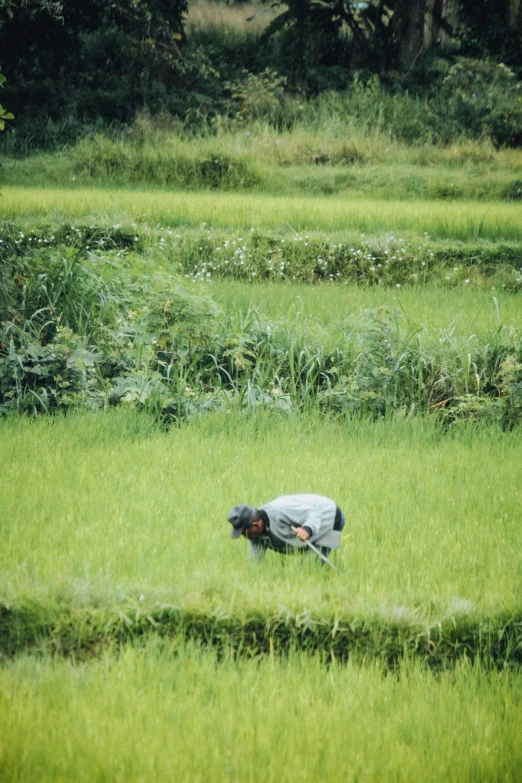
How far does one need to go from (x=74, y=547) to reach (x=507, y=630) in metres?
1.62

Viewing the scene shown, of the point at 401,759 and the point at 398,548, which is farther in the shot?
the point at 398,548

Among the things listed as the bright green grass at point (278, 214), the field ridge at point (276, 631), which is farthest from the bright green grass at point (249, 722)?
the bright green grass at point (278, 214)

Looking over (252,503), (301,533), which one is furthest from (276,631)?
(252,503)

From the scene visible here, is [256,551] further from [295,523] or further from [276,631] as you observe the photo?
[276,631]

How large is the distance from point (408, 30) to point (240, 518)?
15637 mm

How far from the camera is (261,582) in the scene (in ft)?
Result: 9.61

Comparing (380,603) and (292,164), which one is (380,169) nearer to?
(292,164)

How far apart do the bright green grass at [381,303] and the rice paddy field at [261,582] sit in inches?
9.3

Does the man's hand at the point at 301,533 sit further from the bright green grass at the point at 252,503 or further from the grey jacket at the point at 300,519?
the bright green grass at the point at 252,503

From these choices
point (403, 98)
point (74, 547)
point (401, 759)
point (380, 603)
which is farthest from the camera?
point (403, 98)

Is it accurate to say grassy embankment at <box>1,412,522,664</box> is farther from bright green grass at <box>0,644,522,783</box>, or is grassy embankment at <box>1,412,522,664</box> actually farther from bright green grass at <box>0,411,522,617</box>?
bright green grass at <box>0,644,522,783</box>

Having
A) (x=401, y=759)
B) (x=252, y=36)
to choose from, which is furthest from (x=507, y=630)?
(x=252, y=36)

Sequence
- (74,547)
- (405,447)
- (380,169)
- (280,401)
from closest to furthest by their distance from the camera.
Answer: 1. (74,547)
2. (405,447)
3. (280,401)
4. (380,169)

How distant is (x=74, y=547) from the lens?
315 cm
